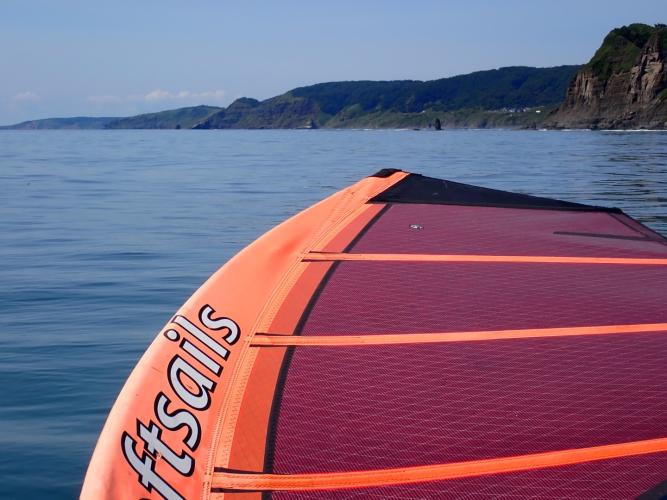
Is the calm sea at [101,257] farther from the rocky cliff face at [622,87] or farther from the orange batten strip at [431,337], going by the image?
the rocky cliff face at [622,87]

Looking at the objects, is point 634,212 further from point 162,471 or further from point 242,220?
point 162,471

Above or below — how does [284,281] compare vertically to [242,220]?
above

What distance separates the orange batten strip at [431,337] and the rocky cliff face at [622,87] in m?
106

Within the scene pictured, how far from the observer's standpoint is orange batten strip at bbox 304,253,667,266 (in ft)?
13.5

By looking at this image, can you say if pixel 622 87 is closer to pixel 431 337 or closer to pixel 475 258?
pixel 475 258

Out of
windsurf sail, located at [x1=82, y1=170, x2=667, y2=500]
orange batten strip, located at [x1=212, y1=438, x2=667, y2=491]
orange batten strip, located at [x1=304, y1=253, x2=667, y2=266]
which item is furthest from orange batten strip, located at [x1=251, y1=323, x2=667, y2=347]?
orange batten strip, located at [x1=212, y1=438, x2=667, y2=491]

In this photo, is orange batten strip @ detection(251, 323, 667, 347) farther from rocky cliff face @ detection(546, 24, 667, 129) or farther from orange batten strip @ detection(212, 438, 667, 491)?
rocky cliff face @ detection(546, 24, 667, 129)

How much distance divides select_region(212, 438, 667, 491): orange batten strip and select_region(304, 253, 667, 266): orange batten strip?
1293 mm

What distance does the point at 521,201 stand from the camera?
16.6 feet

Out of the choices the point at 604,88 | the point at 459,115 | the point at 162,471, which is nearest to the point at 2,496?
the point at 162,471

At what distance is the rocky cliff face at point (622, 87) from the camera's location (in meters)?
113

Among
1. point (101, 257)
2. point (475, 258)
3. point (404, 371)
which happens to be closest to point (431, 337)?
point (404, 371)

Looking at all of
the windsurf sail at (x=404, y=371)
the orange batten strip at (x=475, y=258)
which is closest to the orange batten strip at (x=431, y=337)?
the windsurf sail at (x=404, y=371)

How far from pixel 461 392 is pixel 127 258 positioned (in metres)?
8.70
